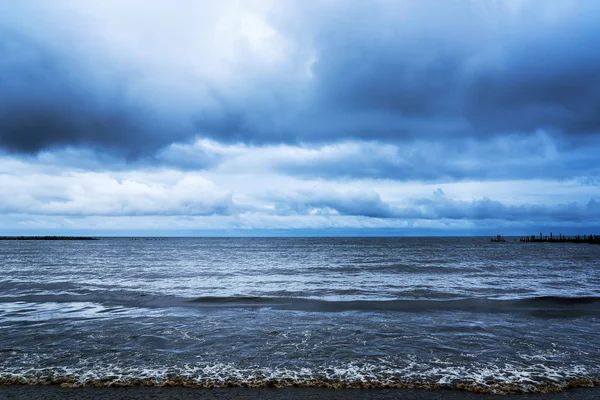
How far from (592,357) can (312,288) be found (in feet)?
57.4

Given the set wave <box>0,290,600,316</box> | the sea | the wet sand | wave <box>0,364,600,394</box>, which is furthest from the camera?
wave <box>0,290,600,316</box>

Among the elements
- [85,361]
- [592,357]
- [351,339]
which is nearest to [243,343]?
[351,339]

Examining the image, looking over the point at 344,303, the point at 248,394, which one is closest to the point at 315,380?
the point at 248,394

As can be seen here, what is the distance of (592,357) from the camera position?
35.9 feet

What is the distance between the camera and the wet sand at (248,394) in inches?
320

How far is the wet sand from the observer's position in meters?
8.14

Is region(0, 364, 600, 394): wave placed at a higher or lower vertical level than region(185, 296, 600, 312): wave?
higher

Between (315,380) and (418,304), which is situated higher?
(315,380)

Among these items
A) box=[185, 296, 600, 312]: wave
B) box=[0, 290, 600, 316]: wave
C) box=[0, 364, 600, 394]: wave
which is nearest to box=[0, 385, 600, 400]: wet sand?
box=[0, 364, 600, 394]: wave

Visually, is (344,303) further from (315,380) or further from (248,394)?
(248,394)

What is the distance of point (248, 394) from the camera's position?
27.3ft

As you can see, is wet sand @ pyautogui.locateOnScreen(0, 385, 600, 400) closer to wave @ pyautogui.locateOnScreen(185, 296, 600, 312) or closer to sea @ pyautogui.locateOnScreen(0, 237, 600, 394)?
sea @ pyautogui.locateOnScreen(0, 237, 600, 394)

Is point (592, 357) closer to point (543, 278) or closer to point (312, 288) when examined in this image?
point (312, 288)

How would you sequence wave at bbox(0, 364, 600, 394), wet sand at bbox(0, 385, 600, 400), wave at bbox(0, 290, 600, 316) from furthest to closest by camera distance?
wave at bbox(0, 290, 600, 316), wave at bbox(0, 364, 600, 394), wet sand at bbox(0, 385, 600, 400)
